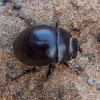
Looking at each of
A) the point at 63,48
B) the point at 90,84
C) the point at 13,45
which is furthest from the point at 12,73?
the point at 90,84

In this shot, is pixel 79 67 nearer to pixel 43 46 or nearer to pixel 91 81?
pixel 91 81

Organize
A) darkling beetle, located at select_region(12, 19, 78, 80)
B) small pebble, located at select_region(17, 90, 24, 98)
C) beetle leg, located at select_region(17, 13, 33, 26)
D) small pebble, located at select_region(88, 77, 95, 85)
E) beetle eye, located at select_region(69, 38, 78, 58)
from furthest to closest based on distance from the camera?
beetle leg, located at select_region(17, 13, 33, 26) → small pebble, located at select_region(88, 77, 95, 85) → small pebble, located at select_region(17, 90, 24, 98) → beetle eye, located at select_region(69, 38, 78, 58) → darkling beetle, located at select_region(12, 19, 78, 80)

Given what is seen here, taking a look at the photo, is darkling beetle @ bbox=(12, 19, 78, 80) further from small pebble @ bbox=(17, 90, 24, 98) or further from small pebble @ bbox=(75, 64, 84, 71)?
small pebble @ bbox=(17, 90, 24, 98)

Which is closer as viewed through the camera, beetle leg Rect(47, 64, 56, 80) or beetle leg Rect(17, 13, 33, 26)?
beetle leg Rect(47, 64, 56, 80)

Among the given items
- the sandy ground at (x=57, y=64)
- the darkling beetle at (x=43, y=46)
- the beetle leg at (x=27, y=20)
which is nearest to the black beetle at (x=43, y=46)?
the darkling beetle at (x=43, y=46)

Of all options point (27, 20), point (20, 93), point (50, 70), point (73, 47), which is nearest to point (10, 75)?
point (20, 93)

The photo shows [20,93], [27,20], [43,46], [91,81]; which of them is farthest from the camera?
[27,20]

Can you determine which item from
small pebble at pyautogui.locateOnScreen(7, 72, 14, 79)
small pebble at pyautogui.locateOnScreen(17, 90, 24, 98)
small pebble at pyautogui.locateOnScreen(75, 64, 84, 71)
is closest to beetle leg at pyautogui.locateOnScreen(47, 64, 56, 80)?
small pebble at pyautogui.locateOnScreen(75, 64, 84, 71)
